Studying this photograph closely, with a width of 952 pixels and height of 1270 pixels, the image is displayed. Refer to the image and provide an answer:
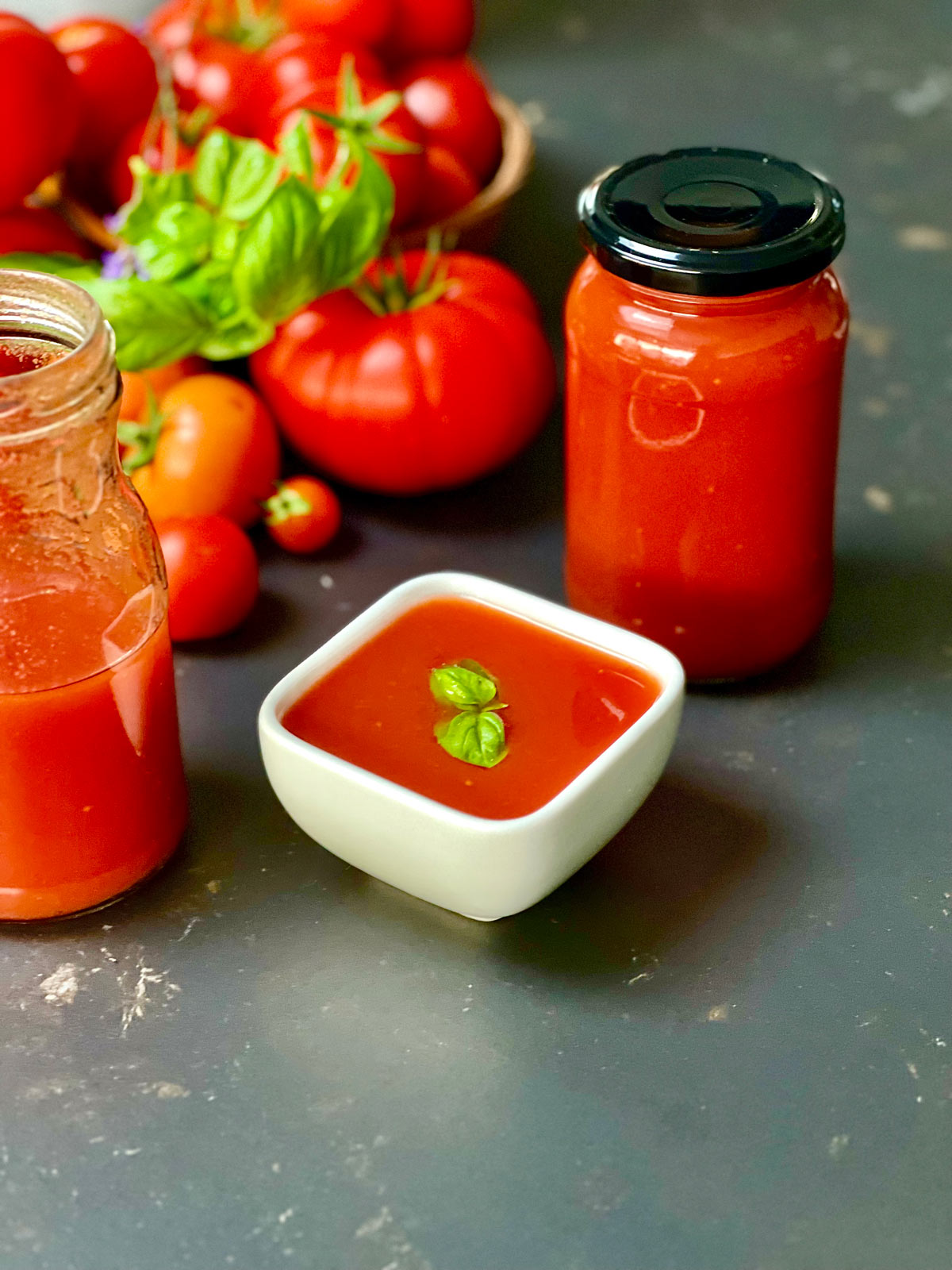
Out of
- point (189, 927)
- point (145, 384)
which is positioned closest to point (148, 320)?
point (145, 384)

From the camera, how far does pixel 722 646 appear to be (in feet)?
3.66

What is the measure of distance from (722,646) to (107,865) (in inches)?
17.8

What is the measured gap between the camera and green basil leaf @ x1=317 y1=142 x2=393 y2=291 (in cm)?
122

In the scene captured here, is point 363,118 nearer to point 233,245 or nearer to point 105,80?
point 233,245

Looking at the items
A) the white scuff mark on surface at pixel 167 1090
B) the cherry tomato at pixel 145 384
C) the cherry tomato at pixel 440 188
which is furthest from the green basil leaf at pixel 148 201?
the white scuff mark on surface at pixel 167 1090

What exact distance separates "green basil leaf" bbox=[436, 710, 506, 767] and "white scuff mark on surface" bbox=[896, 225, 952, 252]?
0.91m

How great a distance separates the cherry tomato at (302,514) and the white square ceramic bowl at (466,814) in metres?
0.25

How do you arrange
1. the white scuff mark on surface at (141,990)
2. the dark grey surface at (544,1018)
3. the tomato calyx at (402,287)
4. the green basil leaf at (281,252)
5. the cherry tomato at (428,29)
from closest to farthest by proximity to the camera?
the dark grey surface at (544,1018) < the white scuff mark on surface at (141,990) < the green basil leaf at (281,252) < the tomato calyx at (402,287) < the cherry tomato at (428,29)

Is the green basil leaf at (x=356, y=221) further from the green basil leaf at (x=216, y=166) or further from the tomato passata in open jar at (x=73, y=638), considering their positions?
the tomato passata in open jar at (x=73, y=638)

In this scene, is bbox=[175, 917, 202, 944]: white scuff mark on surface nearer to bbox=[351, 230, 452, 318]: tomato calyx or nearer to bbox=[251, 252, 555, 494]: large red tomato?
bbox=[251, 252, 555, 494]: large red tomato

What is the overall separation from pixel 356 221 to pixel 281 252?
Result: 0.25 ft

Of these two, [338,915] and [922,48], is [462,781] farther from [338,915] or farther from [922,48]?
[922,48]

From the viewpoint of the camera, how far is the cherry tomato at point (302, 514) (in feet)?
4.06

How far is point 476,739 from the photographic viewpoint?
0.93 m
